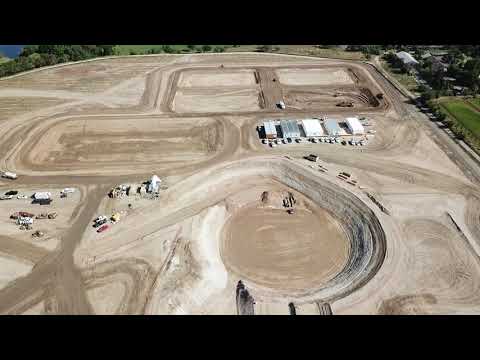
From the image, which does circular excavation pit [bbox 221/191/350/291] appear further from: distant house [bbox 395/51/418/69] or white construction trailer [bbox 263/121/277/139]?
distant house [bbox 395/51/418/69]

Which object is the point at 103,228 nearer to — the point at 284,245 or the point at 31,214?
the point at 31,214

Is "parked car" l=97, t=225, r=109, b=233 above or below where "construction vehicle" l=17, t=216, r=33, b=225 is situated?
below

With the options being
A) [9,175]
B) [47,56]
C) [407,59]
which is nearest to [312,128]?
[407,59]

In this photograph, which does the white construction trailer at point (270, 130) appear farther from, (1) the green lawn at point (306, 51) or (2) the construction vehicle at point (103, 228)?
(1) the green lawn at point (306, 51)

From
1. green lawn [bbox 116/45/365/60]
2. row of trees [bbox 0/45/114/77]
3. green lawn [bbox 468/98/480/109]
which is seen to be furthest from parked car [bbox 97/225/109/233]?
green lawn [bbox 468/98/480/109]

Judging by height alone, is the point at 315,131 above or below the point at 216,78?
below

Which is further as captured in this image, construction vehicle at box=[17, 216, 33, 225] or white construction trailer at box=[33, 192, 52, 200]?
white construction trailer at box=[33, 192, 52, 200]

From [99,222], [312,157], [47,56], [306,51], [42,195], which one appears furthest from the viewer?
[306,51]
